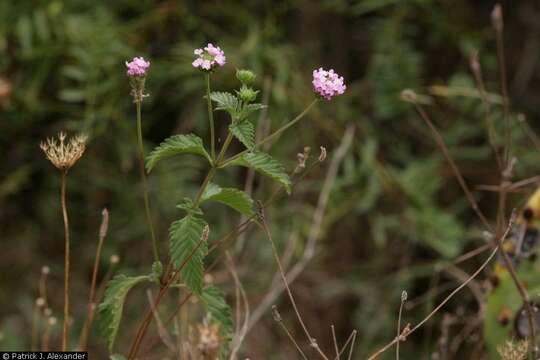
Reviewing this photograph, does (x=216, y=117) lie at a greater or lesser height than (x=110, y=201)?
greater

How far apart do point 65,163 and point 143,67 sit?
5.9 inches

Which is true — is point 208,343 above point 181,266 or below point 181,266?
below

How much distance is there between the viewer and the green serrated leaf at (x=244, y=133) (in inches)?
31.4

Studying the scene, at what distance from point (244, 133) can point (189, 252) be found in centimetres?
15

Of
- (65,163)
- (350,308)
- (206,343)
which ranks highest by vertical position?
(65,163)

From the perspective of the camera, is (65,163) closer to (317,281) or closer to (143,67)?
(143,67)

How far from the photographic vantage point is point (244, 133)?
806mm

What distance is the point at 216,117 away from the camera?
1.98 m

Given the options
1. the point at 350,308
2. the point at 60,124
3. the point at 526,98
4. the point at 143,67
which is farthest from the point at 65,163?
the point at 526,98

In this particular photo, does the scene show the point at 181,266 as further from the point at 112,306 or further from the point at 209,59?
the point at 209,59

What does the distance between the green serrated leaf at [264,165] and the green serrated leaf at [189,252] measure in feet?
0.31
